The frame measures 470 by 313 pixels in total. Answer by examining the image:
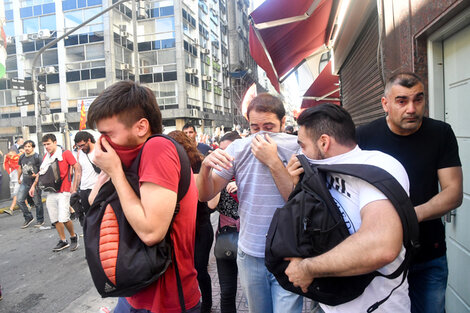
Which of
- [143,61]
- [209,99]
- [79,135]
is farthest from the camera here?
[209,99]

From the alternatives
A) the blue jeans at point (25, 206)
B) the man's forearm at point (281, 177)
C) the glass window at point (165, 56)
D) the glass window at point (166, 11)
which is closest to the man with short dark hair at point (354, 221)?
the man's forearm at point (281, 177)

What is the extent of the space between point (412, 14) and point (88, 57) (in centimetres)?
3201

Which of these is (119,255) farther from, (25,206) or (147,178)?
(25,206)

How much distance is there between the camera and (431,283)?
2.02 m

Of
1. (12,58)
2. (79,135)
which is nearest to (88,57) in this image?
(12,58)

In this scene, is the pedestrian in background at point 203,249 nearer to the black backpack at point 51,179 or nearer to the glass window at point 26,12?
the black backpack at point 51,179

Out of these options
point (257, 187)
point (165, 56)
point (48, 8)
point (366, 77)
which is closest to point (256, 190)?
point (257, 187)

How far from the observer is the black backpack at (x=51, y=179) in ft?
18.9

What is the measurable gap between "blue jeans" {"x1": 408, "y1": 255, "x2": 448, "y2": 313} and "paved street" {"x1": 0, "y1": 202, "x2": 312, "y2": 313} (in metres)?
0.88

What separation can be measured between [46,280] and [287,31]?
544cm

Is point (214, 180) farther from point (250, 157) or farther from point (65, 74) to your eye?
point (65, 74)

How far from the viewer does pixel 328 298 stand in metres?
1.26

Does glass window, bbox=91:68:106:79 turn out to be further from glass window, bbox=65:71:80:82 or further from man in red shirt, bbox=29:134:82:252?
man in red shirt, bbox=29:134:82:252

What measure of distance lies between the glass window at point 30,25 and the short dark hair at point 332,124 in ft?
119
